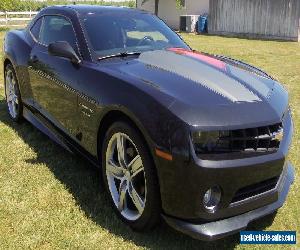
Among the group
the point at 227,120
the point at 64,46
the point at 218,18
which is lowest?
the point at 218,18

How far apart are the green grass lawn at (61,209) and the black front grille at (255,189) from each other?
1.70ft

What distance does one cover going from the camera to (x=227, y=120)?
290cm

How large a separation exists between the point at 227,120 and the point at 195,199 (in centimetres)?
58

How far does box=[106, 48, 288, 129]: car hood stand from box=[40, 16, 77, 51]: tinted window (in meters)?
0.85

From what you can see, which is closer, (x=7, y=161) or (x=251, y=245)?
(x=251, y=245)

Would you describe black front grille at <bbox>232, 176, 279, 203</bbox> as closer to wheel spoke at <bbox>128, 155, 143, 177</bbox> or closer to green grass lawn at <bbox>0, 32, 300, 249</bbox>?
green grass lawn at <bbox>0, 32, 300, 249</bbox>

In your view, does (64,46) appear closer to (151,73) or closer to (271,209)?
(151,73)

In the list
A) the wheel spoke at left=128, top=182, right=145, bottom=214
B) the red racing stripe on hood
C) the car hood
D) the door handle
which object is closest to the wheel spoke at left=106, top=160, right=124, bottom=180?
the wheel spoke at left=128, top=182, right=145, bottom=214

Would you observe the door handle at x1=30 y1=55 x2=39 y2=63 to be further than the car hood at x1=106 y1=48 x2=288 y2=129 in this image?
Yes

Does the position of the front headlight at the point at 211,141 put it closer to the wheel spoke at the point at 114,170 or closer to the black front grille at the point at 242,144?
the black front grille at the point at 242,144

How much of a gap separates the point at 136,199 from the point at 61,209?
0.82 meters

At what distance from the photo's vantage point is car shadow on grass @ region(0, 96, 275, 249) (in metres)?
3.35

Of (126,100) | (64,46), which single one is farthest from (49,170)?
(126,100)

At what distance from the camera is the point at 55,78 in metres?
4.39
